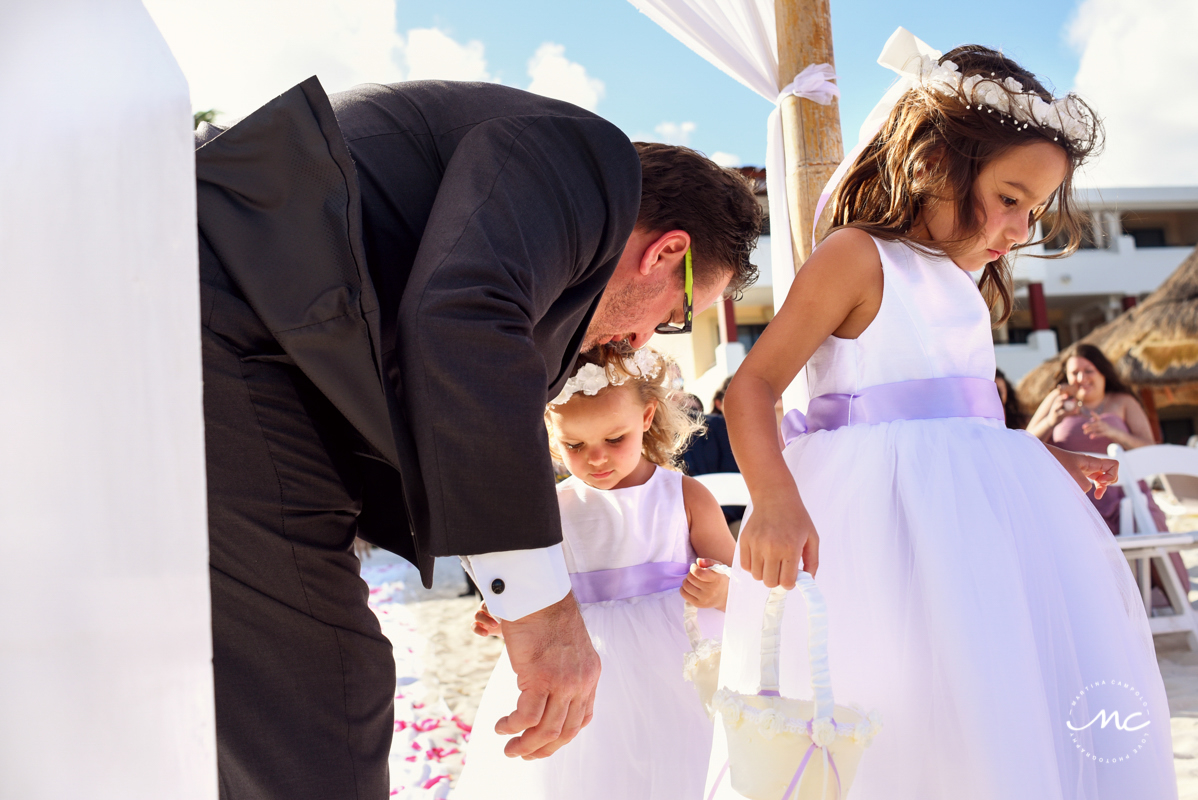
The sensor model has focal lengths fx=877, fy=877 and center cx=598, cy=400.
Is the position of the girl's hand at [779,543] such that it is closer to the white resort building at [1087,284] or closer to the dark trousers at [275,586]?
the dark trousers at [275,586]

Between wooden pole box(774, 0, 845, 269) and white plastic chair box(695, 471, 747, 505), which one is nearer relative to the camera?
wooden pole box(774, 0, 845, 269)

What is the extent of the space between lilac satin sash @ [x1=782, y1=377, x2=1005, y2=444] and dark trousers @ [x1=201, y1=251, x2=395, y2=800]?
3.51 feet

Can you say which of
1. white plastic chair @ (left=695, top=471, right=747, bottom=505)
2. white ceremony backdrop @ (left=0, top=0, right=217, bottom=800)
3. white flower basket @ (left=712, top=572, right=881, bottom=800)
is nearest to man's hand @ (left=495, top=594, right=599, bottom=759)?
white flower basket @ (left=712, top=572, right=881, bottom=800)

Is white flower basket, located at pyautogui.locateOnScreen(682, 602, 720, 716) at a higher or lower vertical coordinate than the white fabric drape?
lower

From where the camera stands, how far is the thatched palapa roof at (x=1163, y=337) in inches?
492

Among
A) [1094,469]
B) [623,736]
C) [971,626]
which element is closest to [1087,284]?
[1094,469]

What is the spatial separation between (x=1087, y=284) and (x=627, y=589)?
23.9m

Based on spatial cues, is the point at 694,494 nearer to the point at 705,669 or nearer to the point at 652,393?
the point at 652,393

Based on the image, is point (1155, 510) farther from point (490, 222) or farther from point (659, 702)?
point (490, 222)

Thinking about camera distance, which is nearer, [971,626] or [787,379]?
[971,626]

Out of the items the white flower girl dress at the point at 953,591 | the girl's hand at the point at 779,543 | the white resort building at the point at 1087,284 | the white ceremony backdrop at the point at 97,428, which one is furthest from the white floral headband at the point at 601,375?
the white resort building at the point at 1087,284

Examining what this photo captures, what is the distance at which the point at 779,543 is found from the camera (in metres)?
1.50

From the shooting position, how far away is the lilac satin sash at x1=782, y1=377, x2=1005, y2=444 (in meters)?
1.79

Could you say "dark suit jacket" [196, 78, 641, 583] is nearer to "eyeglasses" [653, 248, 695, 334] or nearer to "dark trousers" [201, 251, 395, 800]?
"dark trousers" [201, 251, 395, 800]
